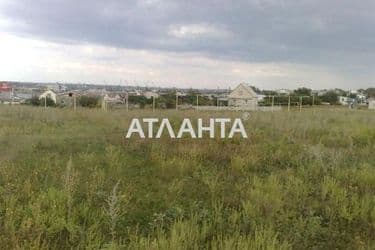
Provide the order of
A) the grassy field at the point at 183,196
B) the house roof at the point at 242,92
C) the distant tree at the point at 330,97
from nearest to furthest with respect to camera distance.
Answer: the grassy field at the point at 183,196, the house roof at the point at 242,92, the distant tree at the point at 330,97

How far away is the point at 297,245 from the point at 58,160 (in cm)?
424

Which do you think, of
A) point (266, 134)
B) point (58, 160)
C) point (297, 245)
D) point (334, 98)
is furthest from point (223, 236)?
point (334, 98)

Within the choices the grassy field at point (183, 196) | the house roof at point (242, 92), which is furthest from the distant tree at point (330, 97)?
the grassy field at point (183, 196)

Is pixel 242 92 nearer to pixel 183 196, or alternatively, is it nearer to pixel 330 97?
pixel 330 97

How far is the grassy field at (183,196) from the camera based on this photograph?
12.4 ft

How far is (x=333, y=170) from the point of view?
6.13 meters

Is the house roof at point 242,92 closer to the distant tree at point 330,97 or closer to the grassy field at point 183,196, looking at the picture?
the distant tree at point 330,97

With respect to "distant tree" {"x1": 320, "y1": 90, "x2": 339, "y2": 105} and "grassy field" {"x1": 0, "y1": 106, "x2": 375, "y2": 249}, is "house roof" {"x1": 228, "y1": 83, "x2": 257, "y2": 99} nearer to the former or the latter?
"distant tree" {"x1": 320, "y1": 90, "x2": 339, "y2": 105}

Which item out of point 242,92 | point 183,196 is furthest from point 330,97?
point 183,196

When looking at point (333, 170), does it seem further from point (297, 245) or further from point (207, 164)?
point (297, 245)

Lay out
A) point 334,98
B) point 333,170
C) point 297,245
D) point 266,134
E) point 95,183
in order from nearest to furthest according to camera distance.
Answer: point 297,245, point 95,183, point 333,170, point 266,134, point 334,98

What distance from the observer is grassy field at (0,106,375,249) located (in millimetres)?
3787

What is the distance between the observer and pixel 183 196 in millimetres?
5082

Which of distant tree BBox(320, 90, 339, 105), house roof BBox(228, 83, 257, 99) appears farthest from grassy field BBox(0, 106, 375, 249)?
distant tree BBox(320, 90, 339, 105)
